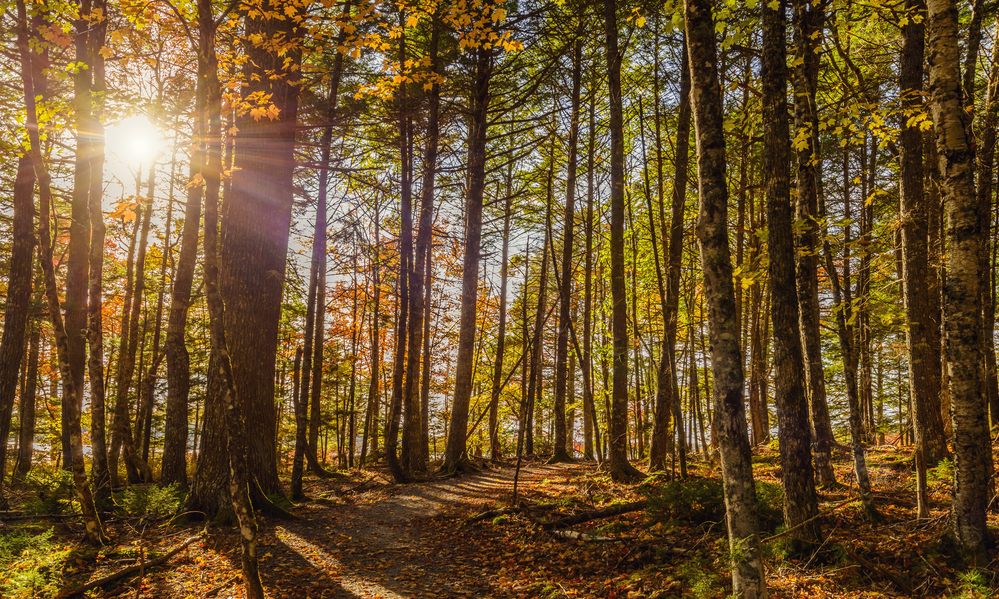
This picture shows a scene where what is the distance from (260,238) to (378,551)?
542 centimetres

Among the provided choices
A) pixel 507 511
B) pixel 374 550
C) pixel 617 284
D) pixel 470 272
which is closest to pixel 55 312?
pixel 374 550

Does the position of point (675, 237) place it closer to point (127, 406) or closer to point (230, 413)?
point (230, 413)

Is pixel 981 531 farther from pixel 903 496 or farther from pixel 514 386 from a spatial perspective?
pixel 514 386

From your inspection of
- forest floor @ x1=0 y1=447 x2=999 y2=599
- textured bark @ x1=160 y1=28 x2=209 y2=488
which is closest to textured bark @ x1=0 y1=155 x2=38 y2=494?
textured bark @ x1=160 y1=28 x2=209 y2=488

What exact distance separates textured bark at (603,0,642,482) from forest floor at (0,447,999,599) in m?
0.64

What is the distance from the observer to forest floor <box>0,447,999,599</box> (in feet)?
13.3

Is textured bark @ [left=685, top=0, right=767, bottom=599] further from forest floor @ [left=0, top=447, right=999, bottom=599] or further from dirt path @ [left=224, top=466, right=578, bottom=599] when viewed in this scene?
dirt path @ [left=224, top=466, right=578, bottom=599]

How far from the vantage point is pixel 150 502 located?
21.2ft

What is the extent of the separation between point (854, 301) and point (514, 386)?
675 inches

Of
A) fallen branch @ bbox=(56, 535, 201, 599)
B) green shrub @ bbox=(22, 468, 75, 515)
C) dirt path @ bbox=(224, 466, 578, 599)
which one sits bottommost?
dirt path @ bbox=(224, 466, 578, 599)

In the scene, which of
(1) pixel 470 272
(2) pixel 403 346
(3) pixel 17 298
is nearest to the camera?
(3) pixel 17 298

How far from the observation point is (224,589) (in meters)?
4.80

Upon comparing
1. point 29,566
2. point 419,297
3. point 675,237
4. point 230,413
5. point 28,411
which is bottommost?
point 29,566

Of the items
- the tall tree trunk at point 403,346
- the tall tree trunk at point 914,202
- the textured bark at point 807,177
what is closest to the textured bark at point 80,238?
the tall tree trunk at point 403,346
